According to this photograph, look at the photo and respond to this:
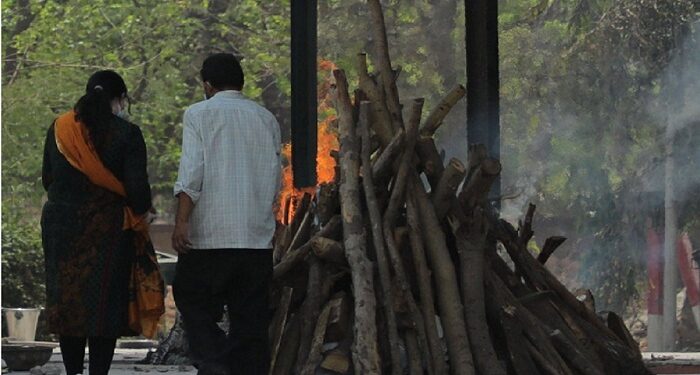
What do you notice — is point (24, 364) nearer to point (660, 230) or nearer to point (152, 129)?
point (660, 230)

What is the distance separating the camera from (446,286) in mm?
10109

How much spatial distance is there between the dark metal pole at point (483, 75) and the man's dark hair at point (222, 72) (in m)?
3.38

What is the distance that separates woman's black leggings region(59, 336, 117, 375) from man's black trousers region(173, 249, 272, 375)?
51 centimetres

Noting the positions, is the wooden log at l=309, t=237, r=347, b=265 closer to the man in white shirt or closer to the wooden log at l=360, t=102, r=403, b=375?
the wooden log at l=360, t=102, r=403, b=375

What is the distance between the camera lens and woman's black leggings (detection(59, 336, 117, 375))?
9289 millimetres

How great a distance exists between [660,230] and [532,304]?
2348cm

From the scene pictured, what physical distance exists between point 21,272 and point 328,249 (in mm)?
21660

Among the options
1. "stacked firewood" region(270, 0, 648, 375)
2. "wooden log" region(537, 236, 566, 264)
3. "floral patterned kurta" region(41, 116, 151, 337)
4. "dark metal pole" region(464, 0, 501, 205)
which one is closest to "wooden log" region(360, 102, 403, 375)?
"stacked firewood" region(270, 0, 648, 375)

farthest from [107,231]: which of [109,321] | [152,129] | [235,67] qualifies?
[152,129]

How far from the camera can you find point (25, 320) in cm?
2505

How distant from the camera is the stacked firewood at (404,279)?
9.95 m

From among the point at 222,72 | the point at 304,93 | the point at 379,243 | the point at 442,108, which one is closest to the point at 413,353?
the point at 379,243

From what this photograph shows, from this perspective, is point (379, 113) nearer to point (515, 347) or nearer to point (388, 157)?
point (388, 157)

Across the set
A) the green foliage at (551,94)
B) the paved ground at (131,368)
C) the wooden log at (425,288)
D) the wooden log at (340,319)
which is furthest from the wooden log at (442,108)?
the green foliage at (551,94)
